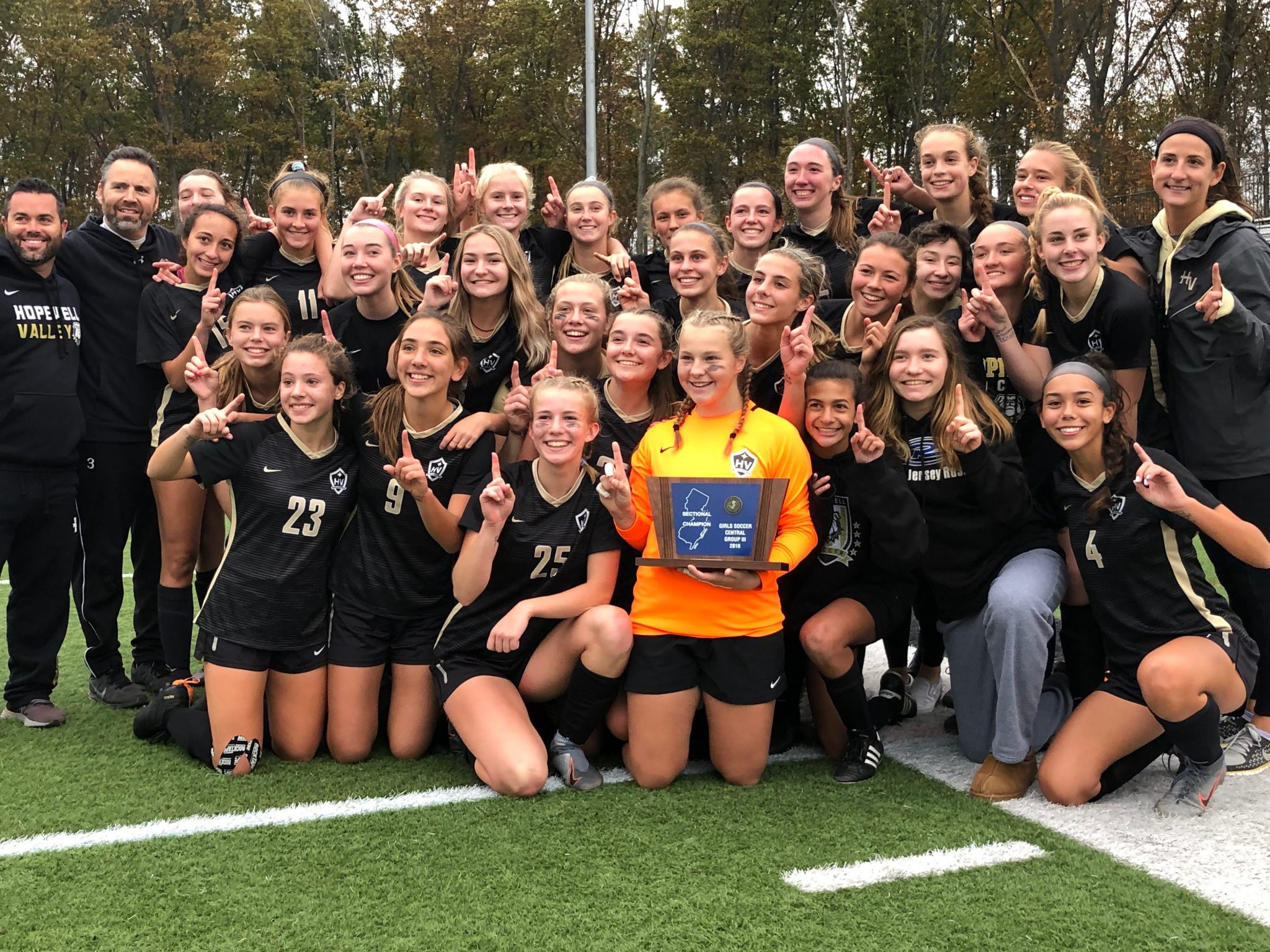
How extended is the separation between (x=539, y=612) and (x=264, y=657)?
106 cm

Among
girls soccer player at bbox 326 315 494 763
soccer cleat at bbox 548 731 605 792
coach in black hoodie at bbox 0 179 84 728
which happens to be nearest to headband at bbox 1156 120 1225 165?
girls soccer player at bbox 326 315 494 763

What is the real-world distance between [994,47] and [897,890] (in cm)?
1974

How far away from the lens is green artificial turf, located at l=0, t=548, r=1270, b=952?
2641 mm

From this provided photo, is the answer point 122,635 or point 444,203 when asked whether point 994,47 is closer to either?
point 444,203

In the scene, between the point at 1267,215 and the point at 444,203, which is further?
the point at 1267,215

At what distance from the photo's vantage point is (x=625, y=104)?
23.9 metres

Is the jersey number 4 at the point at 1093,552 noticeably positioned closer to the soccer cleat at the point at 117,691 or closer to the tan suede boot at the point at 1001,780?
the tan suede boot at the point at 1001,780

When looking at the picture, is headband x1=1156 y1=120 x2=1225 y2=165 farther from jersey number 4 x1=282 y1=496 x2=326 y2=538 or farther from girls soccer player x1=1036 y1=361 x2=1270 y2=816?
jersey number 4 x1=282 y1=496 x2=326 y2=538

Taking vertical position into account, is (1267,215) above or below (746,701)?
above

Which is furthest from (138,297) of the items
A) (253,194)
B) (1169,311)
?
(253,194)

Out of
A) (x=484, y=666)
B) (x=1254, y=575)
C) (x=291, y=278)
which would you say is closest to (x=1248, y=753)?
(x=1254, y=575)

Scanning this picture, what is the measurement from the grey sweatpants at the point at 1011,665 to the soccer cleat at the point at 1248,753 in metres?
0.56

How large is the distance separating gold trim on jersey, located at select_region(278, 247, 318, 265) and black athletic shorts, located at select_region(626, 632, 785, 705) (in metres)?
2.59

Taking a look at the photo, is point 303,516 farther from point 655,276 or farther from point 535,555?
point 655,276
